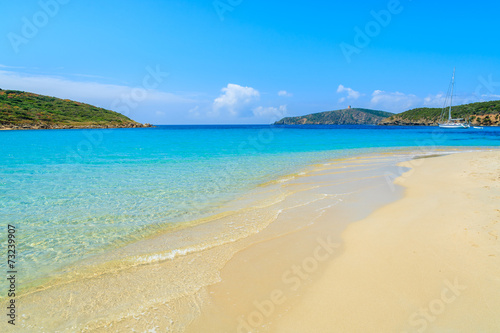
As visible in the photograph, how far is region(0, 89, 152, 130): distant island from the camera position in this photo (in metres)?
95.1

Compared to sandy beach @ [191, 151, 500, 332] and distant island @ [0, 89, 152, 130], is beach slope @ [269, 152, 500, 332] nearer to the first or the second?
sandy beach @ [191, 151, 500, 332]

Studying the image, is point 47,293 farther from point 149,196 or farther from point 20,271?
point 149,196

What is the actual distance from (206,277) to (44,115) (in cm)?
13249

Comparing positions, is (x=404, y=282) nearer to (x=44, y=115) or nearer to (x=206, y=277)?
(x=206, y=277)

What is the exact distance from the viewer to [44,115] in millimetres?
107625

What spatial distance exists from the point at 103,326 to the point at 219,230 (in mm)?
3891

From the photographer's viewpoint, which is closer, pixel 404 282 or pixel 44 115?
pixel 404 282

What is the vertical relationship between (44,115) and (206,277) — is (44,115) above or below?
above

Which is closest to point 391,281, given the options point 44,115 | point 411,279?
point 411,279

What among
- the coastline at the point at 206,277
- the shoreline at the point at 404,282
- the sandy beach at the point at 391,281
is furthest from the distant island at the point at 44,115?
the shoreline at the point at 404,282

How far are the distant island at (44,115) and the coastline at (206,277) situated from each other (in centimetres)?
11186

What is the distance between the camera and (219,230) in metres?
7.46

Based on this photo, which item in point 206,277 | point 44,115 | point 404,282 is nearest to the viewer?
point 404,282

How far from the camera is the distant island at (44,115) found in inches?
3745
